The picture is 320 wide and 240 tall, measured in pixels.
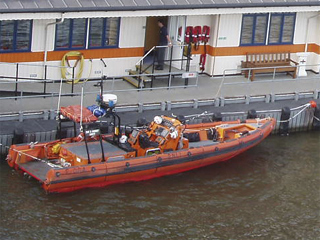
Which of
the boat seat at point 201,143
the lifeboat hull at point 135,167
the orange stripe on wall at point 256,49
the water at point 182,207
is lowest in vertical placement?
the water at point 182,207

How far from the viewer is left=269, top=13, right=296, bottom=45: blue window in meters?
34.7

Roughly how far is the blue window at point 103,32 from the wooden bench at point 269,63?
530 cm

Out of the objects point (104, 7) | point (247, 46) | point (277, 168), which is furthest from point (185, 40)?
point (277, 168)

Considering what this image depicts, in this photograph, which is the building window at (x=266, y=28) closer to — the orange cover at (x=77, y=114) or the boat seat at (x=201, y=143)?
the boat seat at (x=201, y=143)

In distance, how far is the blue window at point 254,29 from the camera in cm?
3403

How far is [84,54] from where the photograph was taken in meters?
31.6

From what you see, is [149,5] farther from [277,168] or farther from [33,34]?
[277,168]

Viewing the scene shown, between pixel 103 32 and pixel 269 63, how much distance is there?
6.87 metres

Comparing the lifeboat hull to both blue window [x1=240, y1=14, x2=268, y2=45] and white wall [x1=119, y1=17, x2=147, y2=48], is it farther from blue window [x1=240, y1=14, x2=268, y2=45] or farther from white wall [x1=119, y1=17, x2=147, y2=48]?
blue window [x1=240, y1=14, x2=268, y2=45]

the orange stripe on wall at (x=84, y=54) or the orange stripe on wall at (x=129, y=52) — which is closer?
the orange stripe on wall at (x=84, y=54)

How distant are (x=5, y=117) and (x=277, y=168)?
8725 millimetres

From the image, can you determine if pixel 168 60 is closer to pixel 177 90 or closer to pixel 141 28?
pixel 177 90

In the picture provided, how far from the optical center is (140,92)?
30219 millimetres

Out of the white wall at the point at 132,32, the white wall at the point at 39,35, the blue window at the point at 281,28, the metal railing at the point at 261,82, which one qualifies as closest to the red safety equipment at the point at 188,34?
the white wall at the point at 132,32
